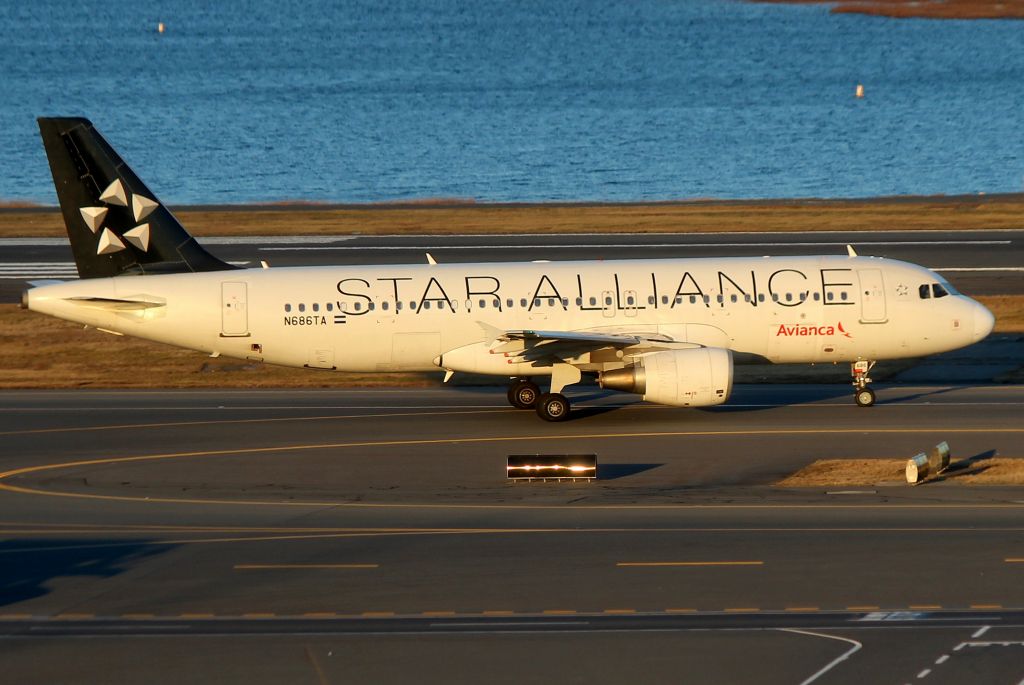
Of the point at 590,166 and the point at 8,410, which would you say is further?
the point at 590,166

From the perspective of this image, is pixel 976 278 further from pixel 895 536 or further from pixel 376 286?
pixel 895 536

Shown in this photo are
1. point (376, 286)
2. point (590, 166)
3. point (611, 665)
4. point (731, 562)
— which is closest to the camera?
point (611, 665)

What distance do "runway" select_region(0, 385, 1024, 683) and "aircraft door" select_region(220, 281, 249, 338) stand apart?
2808mm

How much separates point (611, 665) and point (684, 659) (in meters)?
1.20

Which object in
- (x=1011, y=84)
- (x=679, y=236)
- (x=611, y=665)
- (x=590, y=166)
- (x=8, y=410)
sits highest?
(x=1011, y=84)

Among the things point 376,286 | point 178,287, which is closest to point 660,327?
point 376,286

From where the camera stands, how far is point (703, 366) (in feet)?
138

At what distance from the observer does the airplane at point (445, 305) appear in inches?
1743

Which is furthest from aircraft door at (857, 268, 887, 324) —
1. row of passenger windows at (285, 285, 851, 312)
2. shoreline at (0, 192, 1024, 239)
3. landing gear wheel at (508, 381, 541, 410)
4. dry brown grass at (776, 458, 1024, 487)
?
shoreline at (0, 192, 1024, 239)

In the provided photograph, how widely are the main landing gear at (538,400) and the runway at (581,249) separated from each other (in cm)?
2214

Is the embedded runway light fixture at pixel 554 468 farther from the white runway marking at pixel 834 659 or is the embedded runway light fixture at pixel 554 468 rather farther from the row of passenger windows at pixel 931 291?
the row of passenger windows at pixel 931 291

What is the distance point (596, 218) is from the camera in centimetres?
8294

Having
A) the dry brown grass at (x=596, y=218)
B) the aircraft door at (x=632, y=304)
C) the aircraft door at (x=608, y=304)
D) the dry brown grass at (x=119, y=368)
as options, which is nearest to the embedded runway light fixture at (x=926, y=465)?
the aircraft door at (x=632, y=304)

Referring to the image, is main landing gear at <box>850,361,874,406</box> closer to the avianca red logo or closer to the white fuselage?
the white fuselage
